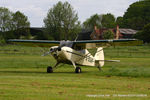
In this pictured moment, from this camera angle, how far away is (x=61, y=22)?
103062 mm

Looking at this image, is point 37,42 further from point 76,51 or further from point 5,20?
point 5,20

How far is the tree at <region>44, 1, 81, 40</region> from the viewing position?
102250mm

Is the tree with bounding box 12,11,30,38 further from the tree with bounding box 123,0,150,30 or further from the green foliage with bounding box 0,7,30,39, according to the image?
the tree with bounding box 123,0,150,30

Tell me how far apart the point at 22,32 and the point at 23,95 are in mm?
105621

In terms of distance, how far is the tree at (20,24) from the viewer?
115m

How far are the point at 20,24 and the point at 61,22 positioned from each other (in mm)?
21796

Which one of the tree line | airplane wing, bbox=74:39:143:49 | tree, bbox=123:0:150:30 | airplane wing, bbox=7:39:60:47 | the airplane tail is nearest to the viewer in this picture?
airplane wing, bbox=74:39:143:49

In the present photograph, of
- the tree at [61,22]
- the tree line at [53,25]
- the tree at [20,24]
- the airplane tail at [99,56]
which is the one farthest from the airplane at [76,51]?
the tree at [20,24]

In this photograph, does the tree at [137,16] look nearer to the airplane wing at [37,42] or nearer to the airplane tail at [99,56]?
the airplane tail at [99,56]

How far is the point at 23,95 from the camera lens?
36.7ft

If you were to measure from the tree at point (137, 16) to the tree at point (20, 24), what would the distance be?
197ft

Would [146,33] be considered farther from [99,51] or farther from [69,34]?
[99,51]

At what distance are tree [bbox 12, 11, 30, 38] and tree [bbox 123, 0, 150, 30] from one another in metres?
60.2

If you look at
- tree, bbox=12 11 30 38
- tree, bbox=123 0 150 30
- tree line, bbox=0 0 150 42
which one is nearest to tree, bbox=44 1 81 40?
tree line, bbox=0 0 150 42
